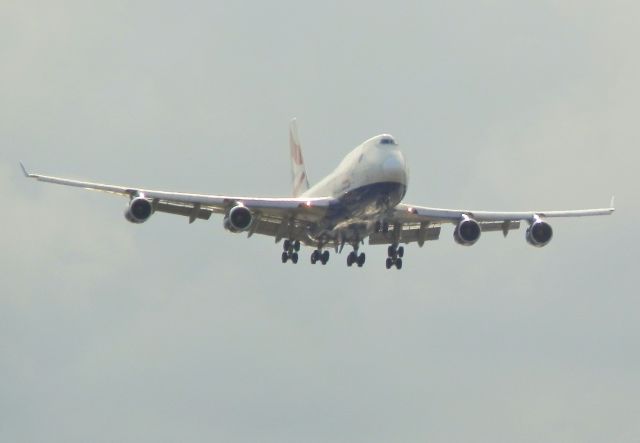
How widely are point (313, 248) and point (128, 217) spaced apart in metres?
13.4

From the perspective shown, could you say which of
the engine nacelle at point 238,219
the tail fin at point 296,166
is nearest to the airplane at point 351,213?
the engine nacelle at point 238,219

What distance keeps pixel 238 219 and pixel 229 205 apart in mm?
1380

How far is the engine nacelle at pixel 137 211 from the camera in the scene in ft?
300

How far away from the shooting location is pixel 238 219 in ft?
306

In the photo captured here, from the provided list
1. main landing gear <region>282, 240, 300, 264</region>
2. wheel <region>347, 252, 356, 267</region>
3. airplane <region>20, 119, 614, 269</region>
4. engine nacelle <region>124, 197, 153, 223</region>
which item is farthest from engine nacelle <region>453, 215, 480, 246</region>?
engine nacelle <region>124, 197, 153, 223</region>

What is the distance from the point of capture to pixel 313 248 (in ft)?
332

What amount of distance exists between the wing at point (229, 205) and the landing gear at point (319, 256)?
6.63 feet

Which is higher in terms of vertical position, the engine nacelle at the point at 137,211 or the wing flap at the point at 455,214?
the engine nacelle at the point at 137,211

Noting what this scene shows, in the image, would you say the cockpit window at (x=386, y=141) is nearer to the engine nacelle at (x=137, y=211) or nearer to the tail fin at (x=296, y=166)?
the engine nacelle at (x=137, y=211)

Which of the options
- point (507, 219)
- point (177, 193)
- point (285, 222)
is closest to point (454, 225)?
point (507, 219)

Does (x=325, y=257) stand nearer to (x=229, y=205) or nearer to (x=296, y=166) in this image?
(x=229, y=205)

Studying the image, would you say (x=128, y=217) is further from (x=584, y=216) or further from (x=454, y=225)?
(x=584, y=216)

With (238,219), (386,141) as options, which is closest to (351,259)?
(238,219)

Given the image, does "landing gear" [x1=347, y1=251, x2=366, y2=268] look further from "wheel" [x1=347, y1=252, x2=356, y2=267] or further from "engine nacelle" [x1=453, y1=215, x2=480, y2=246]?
"engine nacelle" [x1=453, y1=215, x2=480, y2=246]
